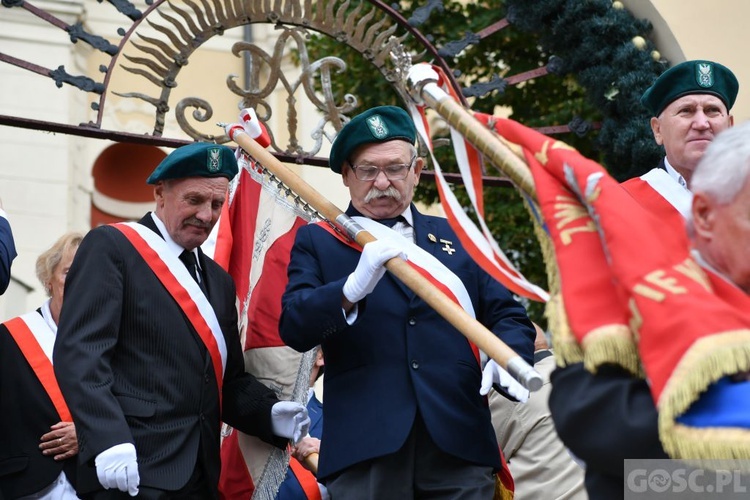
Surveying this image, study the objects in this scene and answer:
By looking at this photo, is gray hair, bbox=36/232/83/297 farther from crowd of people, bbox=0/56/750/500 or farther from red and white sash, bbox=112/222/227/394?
red and white sash, bbox=112/222/227/394

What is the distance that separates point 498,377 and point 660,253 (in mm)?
1362

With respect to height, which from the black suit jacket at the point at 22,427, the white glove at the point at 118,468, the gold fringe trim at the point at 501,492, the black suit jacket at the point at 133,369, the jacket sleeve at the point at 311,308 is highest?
the jacket sleeve at the point at 311,308

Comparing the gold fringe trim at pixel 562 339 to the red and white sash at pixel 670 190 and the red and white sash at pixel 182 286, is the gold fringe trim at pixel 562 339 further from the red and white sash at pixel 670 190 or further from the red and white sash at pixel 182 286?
the red and white sash at pixel 182 286

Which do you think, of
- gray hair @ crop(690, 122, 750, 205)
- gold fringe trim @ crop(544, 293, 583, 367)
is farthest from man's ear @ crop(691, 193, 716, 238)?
gold fringe trim @ crop(544, 293, 583, 367)

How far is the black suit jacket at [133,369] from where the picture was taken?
4379 mm

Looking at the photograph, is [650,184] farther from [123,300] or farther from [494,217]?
[494,217]

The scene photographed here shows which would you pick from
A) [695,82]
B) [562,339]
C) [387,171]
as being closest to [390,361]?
[387,171]

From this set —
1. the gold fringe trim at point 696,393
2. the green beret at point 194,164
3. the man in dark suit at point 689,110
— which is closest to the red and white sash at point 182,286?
the green beret at point 194,164

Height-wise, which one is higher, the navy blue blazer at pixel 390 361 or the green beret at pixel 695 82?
the green beret at pixel 695 82

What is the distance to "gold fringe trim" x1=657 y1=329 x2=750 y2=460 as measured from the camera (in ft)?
8.13

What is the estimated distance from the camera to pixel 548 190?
9.75ft

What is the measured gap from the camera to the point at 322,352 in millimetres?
4633

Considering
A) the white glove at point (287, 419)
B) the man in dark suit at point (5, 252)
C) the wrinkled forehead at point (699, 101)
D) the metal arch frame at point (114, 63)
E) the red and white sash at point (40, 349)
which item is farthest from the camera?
the metal arch frame at point (114, 63)

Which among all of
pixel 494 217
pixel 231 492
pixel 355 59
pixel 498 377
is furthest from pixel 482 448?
pixel 355 59
